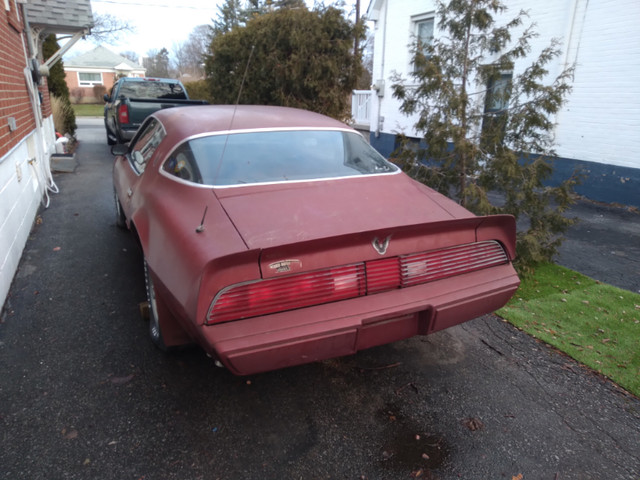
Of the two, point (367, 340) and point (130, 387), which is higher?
point (367, 340)

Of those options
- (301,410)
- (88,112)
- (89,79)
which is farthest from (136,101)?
(89,79)

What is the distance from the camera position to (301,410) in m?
2.65

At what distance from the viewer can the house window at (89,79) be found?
48.5 metres

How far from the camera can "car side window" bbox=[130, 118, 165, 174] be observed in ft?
12.7

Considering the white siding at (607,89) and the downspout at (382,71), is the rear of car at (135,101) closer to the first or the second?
the downspout at (382,71)

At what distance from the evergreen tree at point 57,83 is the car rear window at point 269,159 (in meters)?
12.7

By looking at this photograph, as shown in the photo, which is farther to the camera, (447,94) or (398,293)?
(447,94)

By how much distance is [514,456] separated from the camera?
233 cm

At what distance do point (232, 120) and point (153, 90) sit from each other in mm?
10282

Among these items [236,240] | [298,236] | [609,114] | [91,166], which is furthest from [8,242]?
[609,114]

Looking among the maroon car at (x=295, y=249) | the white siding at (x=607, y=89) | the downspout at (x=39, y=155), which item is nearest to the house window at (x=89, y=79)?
the downspout at (x=39, y=155)

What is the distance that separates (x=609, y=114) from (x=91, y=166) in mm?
10527

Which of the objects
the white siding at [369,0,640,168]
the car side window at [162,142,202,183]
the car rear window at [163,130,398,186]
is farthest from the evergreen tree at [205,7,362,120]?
the car side window at [162,142,202,183]

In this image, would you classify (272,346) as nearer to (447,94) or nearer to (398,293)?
(398,293)
